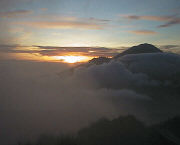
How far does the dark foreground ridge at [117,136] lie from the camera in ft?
415

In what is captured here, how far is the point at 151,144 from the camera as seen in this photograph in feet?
419

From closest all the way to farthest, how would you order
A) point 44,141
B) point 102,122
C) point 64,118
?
1. point 44,141
2. point 102,122
3. point 64,118

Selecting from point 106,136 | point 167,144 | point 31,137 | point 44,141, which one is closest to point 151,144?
point 167,144

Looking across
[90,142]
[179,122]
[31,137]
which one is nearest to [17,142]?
[31,137]

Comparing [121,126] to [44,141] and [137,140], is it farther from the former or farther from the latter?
[44,141]

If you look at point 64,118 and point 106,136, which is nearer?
point 106,136

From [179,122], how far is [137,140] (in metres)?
68.2

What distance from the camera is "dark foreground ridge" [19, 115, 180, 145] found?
415ft

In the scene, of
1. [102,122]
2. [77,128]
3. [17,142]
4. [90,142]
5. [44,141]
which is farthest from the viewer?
[102,122]

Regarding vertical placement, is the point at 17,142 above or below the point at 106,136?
above

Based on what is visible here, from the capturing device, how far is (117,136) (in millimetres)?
147500

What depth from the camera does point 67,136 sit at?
128500 mm

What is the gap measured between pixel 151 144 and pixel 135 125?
38.9 meters

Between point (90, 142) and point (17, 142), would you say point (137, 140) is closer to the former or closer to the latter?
point (90, 142)
